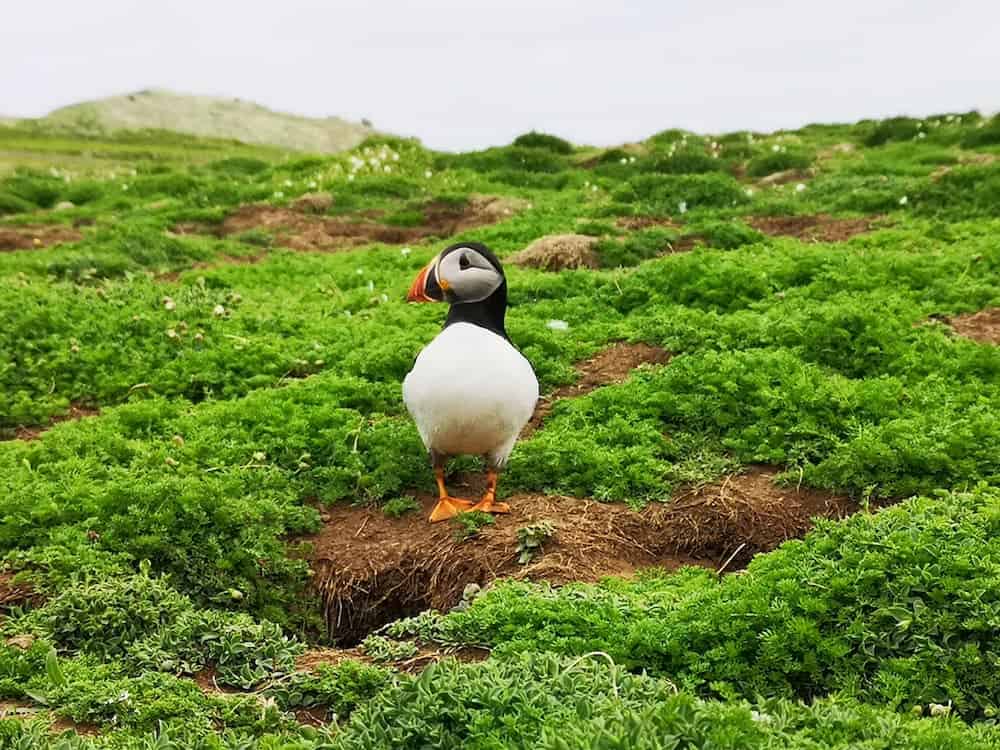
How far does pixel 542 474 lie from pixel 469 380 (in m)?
1.15

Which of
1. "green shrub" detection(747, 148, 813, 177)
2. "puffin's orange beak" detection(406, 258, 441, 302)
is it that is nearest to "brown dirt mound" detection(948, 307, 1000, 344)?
"puffin's orange beak" detection(406, 258, 441, 302)

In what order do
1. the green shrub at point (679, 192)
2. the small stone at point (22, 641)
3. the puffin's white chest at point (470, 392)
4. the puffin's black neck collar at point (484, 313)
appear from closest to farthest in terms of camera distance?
the small stone at point (22, 641)
the puffin's white chest at point (470, 392)
the puffin's black neck collar at point (484, 313)
the green shrub at point (679, 192)

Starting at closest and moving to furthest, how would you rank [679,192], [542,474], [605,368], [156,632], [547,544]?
[156,632] → [547,544] → [542,474] → [605,368] → [679,192]

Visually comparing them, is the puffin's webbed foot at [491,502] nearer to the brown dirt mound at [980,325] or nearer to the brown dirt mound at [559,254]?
the brown dirt mound at [980,325]

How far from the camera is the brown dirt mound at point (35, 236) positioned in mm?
15250

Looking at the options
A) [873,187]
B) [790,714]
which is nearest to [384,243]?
[873,187]

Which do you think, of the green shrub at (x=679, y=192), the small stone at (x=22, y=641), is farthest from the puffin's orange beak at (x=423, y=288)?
the green shrub at (x=679, y=192)

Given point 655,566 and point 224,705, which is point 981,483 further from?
point 224,705

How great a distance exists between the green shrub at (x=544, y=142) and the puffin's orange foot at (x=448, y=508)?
1582 cm

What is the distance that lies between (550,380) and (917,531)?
4.29 metres

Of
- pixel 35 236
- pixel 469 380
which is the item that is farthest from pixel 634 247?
pixel 35 236

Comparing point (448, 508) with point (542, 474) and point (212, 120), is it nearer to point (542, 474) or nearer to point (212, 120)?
point (542, 474)

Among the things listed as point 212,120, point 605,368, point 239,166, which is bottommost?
point 605,368

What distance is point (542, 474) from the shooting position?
7.45 m
